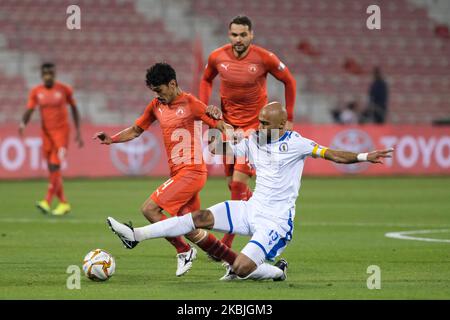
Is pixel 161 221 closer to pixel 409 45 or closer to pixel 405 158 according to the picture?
pixel 405 158

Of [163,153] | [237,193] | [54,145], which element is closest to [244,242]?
[237,193]

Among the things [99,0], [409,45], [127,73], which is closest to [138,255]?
[127,73]

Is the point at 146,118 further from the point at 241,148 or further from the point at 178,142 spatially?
the point at 241,148

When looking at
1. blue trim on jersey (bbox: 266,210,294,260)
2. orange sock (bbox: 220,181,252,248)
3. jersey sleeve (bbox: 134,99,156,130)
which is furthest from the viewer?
orange sock (bbox: 220,181,252,248)

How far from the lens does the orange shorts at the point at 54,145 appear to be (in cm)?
1731

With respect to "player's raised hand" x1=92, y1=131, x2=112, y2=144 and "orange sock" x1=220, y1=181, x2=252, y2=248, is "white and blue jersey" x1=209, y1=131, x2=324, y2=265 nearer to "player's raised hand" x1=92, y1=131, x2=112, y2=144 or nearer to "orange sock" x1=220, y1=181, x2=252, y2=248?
"player's raised hand" x1=92, y1=131, x2=112, y2=144

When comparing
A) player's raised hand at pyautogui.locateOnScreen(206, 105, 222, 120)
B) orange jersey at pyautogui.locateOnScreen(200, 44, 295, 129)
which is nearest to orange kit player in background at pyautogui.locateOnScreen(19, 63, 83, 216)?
orange jersey at pyautogui.locateOnScreen(200, 44, 295, 129)

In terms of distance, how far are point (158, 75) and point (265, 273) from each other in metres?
2.26

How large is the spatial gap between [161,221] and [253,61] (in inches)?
113

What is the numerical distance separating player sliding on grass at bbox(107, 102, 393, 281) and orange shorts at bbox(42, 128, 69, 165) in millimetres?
8332

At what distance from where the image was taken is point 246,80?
1148 centimetres

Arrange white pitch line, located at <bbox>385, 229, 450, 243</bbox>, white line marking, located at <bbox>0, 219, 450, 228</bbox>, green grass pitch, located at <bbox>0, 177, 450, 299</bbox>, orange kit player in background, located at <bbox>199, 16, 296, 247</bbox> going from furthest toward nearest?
white line marking, located at <bbox>0, 219, 450, 228</bbox> → white pitch line, located at <bbox>385, 229, 450, 243</bbox> → orange kit player in background, located at <bbox>199, 16, 296, 247</bbox> → green grass pitch, located at <bbox>0, 177, 450, 299</bbox>

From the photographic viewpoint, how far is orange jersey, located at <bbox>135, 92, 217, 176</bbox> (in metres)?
10.2

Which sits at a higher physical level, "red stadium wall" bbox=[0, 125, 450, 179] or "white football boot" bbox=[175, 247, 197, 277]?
"white football boot" bbox=[175, 247, 197, 277]
